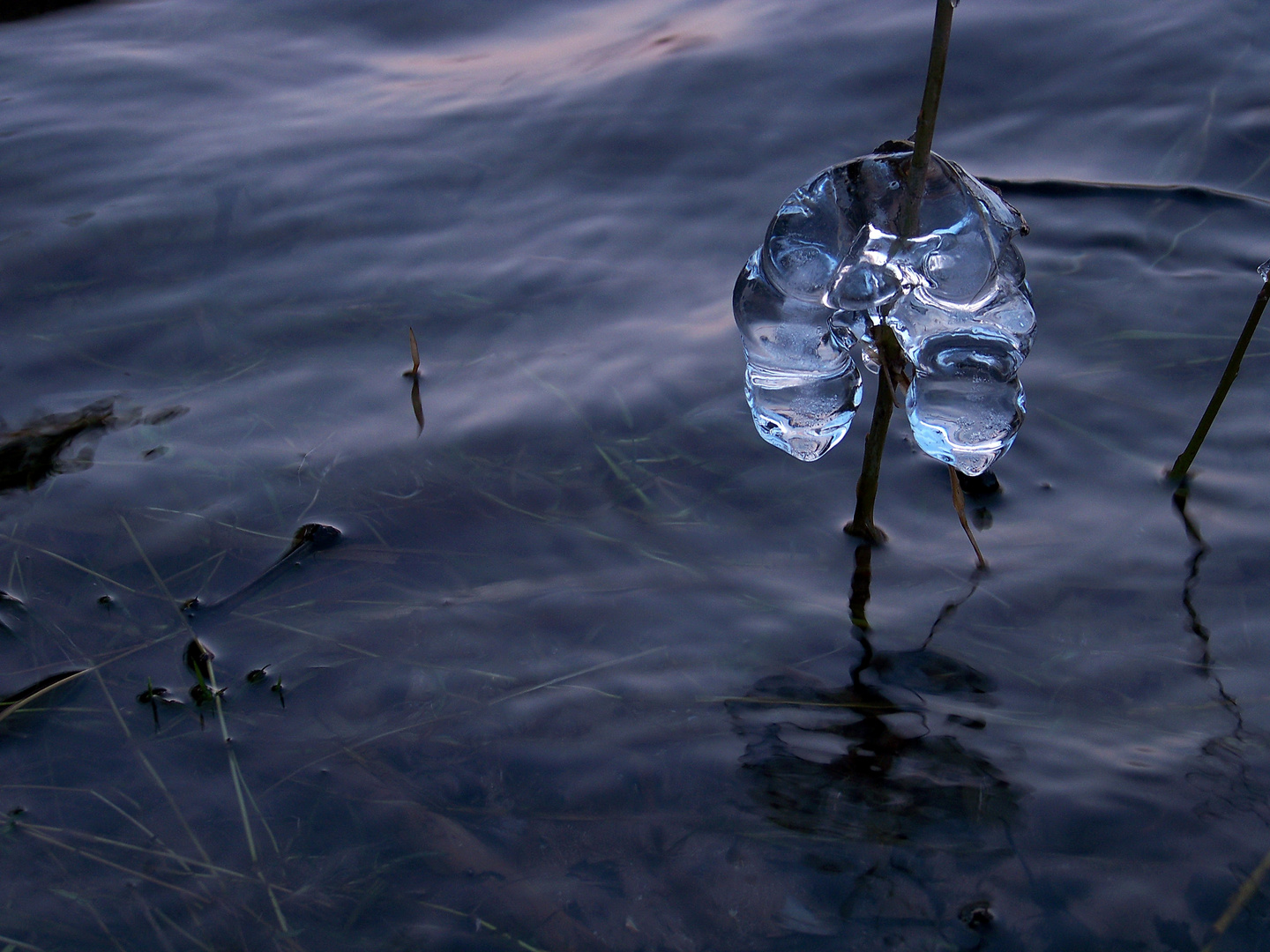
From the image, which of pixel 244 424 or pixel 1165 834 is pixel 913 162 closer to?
pixel 1165 834

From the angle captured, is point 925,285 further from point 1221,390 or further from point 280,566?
point 280,566

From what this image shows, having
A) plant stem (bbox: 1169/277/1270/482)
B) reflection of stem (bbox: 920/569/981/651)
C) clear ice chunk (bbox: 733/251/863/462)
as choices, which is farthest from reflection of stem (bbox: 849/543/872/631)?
plant stem (bbox: 1169/277/1270/482)

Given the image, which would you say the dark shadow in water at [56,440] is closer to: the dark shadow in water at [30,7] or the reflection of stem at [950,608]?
the reflection of stem at [950,608]

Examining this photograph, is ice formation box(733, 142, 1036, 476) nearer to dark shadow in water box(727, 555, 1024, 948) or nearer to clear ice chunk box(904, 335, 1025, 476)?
clear ice chunk box(904, 335, 1025, 476)

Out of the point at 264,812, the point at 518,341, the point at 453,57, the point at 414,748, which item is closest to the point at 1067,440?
the point at 518,341

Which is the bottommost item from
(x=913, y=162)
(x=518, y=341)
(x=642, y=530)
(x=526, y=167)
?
(x=642, y=530)

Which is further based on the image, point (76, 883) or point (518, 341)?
point (518, 341)
